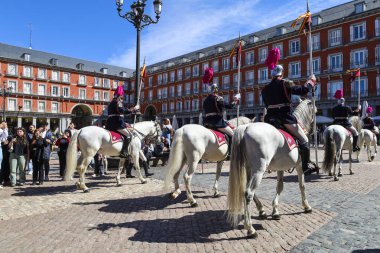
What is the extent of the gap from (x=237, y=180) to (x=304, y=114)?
2181 millimetres

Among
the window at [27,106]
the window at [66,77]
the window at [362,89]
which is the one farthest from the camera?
the window at [66,77]

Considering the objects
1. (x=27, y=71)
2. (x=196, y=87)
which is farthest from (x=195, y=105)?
(x=27, y=71)

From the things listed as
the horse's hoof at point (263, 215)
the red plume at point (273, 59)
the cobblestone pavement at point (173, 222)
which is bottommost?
the cobblestone pavement at point (173, 222)

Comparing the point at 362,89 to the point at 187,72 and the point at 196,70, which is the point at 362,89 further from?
the point at 187,72

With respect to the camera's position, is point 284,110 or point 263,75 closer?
point 284,110

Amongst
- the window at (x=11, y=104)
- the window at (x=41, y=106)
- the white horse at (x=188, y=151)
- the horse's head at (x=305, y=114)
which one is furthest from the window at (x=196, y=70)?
the horse's head at (x=305, y=114)

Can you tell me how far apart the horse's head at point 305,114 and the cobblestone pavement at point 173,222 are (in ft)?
5.42

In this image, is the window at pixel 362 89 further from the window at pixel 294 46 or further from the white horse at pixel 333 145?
the white horse at pixel 333 145

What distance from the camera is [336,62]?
39.1m

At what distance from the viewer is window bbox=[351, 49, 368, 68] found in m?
36.5

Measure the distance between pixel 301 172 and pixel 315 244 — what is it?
5.64 feet

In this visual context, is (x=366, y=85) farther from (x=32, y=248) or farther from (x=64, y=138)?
(x=32, y=248)

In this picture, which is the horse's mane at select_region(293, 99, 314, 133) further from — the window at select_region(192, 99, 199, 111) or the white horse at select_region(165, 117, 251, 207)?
the window at select_region(192, 99, 199, 111)

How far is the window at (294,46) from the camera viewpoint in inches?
1674
